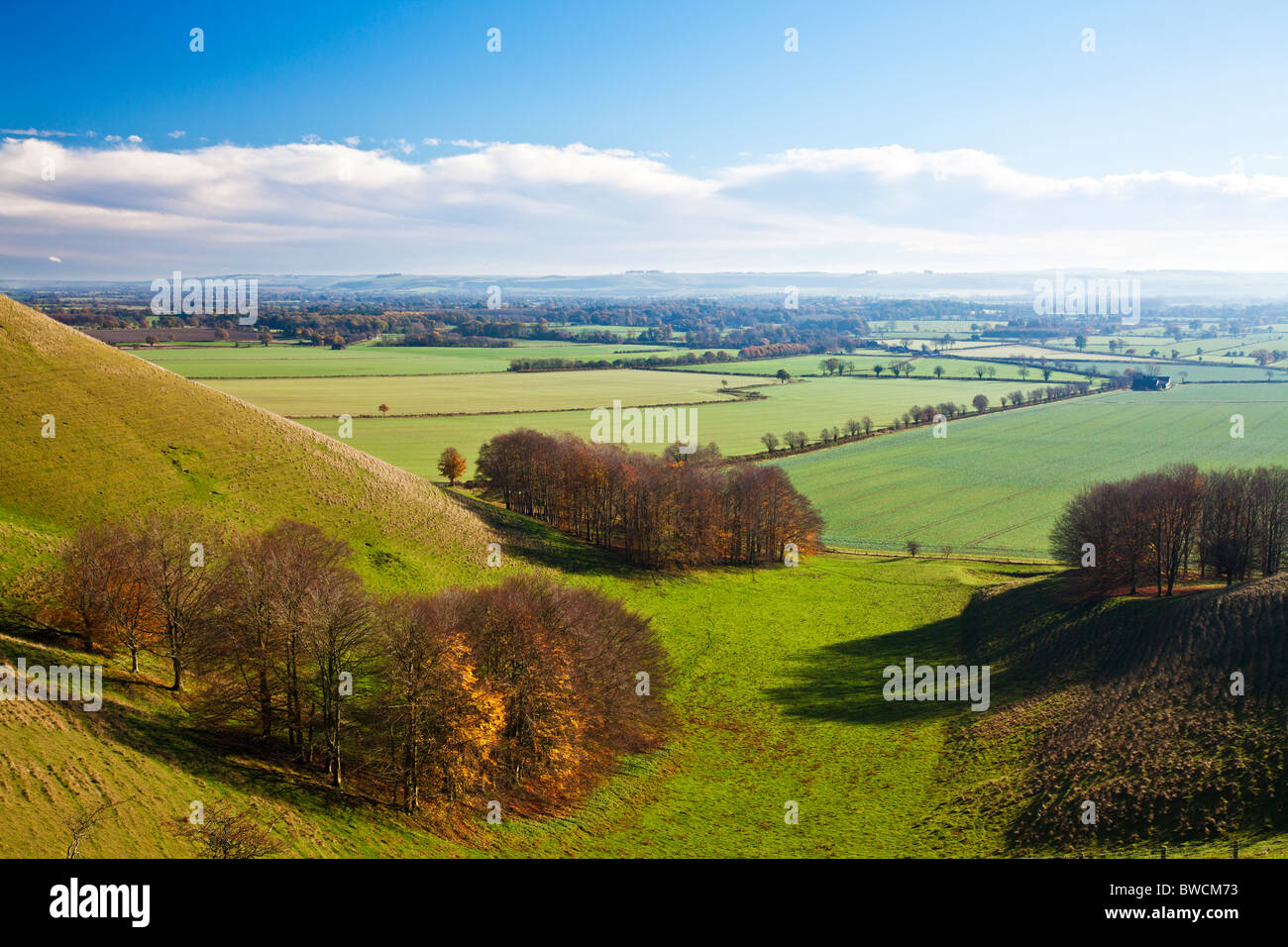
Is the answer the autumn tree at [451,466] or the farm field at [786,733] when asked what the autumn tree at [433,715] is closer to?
the farm field at [786,733]

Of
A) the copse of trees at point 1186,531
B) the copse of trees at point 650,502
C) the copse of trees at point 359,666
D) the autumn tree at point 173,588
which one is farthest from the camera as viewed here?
the copse of trees at point 650,502

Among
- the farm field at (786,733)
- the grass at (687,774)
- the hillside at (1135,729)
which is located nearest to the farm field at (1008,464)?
the farm field at (786,733)

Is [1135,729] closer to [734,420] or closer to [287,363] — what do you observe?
[734,420]

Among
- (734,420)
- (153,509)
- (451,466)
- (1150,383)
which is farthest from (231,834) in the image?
(1150,383)

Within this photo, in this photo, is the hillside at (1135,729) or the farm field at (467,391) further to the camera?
the farm field at (467,391)

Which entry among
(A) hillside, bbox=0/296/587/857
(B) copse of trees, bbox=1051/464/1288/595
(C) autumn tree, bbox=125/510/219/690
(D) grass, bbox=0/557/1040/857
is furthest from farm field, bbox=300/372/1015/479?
(B) copse of trees, bbox=1051/464/1288/595

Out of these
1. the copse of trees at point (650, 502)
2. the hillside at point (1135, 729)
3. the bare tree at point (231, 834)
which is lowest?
the hillside at point (1135, 729)

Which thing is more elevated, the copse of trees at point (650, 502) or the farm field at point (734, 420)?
the farm field at point (734, 420)

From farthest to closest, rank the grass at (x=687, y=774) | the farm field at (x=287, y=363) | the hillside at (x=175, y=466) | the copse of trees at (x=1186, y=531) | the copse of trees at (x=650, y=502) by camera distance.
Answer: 1. the farm field at (x=287, y=363)
2. the copse of trees at (x=650, y=502)
3. the copse of trees at (x=1186, y=531)
4. the hillside at (x=175, y=466)
5. the grass at (x=687, y=774)
